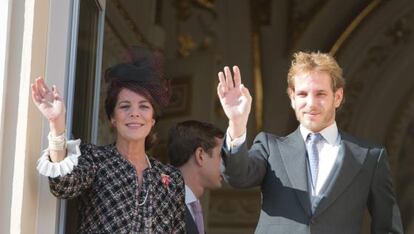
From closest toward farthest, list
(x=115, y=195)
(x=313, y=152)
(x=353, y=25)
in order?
(x=115, y=195)
(x=313, y=152)
(x=353, y=25)

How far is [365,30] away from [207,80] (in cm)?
128

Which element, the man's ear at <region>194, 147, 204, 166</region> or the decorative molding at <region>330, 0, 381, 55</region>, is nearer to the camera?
the man's ear at <region>194, 147, 204, 166</region>

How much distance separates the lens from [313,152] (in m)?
3.90

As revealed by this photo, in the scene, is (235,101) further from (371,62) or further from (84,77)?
(371,62)

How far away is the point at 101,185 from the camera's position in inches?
149

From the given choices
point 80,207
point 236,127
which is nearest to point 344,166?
point 236,127

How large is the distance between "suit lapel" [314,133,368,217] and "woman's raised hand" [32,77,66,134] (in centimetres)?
94

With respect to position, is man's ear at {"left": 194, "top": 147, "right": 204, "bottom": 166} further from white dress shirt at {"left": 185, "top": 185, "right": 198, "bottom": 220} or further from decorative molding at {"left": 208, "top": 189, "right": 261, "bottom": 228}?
decorative molding at {"left": 208, "top": 189, "right": 261, "bottom": 228}

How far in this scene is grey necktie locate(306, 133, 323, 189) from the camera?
388cm

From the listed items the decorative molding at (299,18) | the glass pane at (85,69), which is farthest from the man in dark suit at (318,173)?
the decorative molding at (299,18)

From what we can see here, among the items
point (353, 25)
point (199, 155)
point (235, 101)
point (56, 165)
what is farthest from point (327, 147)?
point (353, 25)

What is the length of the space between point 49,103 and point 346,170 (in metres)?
1.06

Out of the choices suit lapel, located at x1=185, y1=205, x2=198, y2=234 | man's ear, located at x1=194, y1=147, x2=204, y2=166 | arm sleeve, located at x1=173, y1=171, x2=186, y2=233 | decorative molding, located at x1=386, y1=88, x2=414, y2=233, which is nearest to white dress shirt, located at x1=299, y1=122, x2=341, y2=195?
arm sleeve, located at x1=173, y1=171, x2=186, y2=233

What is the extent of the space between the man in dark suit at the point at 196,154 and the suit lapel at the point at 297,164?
0.63 metres
